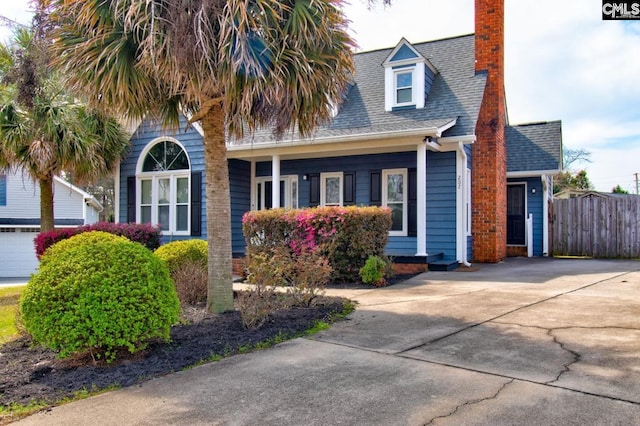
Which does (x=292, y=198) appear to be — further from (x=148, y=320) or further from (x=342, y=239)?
(x=148, y=320)

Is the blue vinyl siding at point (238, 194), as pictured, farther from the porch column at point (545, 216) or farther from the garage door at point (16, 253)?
the garage door at point (16, 253)

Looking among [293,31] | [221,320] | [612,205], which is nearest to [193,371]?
[221,320]

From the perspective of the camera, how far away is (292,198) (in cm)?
1520

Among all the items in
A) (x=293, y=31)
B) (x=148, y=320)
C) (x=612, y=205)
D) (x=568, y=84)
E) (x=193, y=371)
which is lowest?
(x=193, y=371)

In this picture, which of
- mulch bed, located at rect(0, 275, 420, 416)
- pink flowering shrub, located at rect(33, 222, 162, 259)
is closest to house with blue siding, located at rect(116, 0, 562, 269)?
pink flowering shrub, located at rect(33, 222, 162, 259)

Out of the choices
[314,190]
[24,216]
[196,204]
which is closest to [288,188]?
[314,190]

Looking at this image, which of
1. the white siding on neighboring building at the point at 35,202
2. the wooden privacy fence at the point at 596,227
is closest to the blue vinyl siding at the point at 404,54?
the wooden privacy fence at the point at 596,227

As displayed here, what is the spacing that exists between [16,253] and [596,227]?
77.7 ft

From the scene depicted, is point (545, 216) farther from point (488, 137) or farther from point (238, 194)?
point (238, 194)

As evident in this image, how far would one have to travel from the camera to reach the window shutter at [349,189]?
552 inches

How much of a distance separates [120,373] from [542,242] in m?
15.6

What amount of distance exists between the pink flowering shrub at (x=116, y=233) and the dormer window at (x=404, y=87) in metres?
7.79

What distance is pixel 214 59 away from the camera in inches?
231

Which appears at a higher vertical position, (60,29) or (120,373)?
(60,29)
